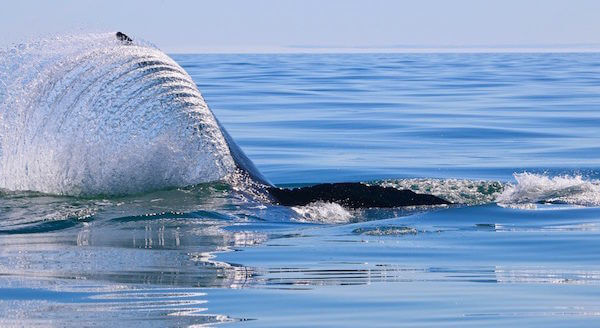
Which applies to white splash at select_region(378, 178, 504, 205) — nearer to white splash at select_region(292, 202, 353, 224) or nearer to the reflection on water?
the reflection on water

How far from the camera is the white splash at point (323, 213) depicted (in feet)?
31.6

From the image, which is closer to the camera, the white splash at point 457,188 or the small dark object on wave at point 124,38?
the small dark object on wave at point 124,38

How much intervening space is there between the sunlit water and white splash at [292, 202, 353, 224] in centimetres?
2

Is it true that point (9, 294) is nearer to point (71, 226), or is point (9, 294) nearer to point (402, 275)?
point (402, 275)

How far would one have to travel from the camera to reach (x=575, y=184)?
11.5 metres

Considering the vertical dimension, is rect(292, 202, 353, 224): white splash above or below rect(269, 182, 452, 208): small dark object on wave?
below

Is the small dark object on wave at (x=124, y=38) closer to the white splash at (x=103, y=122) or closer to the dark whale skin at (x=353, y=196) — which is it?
the white splash at (x=103, y=122)

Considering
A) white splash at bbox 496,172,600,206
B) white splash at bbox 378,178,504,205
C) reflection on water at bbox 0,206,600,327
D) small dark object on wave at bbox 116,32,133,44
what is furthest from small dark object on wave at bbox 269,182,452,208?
small dark object on wave at bbox 116,32,133,44

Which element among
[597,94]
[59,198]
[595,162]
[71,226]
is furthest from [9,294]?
[597,94]

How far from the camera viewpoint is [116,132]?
1071 cm

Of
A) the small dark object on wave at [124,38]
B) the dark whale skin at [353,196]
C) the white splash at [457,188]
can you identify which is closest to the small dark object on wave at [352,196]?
the dark whale skin at [353,196]

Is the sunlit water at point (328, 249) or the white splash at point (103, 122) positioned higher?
the white splash at point (103, 122)

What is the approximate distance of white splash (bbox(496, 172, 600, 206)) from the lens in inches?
420

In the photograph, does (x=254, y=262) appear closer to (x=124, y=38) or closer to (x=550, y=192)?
(x=124, y=38)
